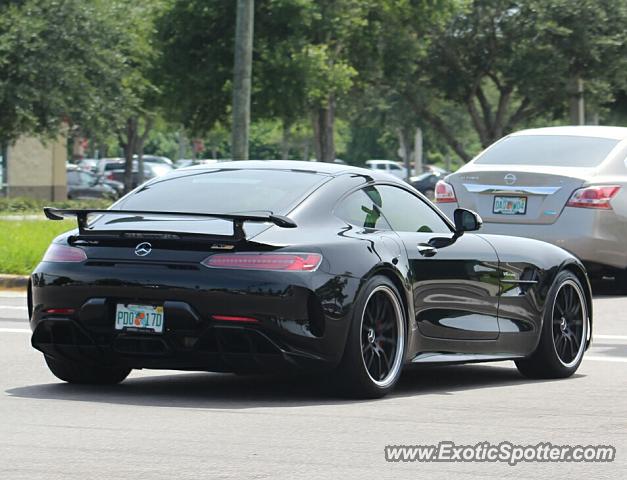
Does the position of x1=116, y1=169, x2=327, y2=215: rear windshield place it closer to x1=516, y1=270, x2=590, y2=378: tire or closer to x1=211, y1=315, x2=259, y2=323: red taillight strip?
x1=211, y1=315, x2=259, y2=323: red taillight strip

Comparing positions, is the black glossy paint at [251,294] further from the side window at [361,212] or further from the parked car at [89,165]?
the parked car at [89,165]

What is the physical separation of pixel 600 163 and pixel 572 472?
10096 millimetres

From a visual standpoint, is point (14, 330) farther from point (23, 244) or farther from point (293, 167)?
point (23, 244)

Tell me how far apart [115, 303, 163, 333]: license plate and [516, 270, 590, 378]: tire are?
111 inches

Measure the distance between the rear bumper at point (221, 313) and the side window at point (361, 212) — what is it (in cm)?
60

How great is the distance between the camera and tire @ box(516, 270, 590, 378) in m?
10.4

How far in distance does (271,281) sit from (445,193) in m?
8.43

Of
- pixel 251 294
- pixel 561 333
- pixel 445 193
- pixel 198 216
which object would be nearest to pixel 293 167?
pixel 198 216

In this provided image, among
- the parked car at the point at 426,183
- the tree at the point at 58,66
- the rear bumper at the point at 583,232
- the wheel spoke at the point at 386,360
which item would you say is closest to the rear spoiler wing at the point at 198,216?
the wheel spoke at the point at 386,360

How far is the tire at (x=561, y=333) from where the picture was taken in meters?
10.4

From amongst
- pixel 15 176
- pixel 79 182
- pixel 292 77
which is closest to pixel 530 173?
pixel 292 77

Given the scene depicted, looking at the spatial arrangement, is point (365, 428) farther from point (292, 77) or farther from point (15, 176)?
point (15, 176)

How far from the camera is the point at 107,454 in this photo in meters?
6.94

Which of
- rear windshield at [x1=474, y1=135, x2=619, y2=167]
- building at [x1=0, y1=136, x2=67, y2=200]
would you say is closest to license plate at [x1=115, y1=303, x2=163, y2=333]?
rear windshield at [x1=474, y1=135, x2=619, y2=167]
